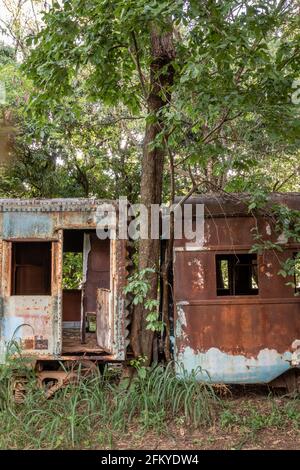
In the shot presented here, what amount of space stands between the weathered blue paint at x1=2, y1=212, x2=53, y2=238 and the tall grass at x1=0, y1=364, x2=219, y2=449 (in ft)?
6.21

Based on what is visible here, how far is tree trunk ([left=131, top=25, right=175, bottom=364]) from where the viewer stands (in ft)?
21.4

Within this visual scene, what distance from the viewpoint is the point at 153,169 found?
22.6 ft

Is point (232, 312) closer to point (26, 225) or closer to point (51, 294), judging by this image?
point (51, 294)

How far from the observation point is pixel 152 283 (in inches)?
260

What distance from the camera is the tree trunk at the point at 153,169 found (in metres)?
6.51

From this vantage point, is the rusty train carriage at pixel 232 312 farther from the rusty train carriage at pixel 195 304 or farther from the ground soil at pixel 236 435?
the ground soil at pixel 236 435

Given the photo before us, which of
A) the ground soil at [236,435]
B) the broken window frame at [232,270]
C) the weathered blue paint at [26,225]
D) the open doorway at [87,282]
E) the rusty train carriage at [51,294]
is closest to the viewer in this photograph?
the ground soil at [236,435]

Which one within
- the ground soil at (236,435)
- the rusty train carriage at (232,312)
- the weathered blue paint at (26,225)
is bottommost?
the ground soil at (236,435)

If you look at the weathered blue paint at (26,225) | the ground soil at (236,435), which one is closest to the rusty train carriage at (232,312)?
the ground soil at (236,435)

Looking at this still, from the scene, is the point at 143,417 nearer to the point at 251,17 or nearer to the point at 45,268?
the point at 45,268

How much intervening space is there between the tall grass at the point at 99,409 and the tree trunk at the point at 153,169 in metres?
0.50

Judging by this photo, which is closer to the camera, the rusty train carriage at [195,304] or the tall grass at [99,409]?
the tall grass at [99,409]

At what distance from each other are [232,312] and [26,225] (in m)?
3.26

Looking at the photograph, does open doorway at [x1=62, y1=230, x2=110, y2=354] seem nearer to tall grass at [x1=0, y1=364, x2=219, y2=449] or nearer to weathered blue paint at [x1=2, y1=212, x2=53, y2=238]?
tall grass at [x1=0, y1=364, x2=219, y2=449]
